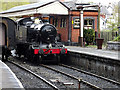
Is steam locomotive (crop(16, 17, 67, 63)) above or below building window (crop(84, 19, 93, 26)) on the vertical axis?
below

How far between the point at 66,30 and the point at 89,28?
2629mm

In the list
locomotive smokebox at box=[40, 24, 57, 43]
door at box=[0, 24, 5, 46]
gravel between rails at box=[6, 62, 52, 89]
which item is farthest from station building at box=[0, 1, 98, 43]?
gravel between rails at box=[6, 62, 52, 89]

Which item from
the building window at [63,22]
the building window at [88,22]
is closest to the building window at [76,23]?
the building window at [88,22]

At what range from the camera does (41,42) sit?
20250mm

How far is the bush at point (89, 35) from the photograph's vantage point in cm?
3222

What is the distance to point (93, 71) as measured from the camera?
16797 millimetres

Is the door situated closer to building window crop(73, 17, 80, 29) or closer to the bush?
the bush

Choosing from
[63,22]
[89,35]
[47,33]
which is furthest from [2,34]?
[63,22]

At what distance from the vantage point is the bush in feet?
106

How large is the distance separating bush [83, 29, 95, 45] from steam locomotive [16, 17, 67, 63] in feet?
36.0

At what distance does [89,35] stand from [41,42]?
42.0 feet

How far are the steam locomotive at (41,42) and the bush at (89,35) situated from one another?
36.0 ft

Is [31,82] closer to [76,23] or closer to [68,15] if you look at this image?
[76,23]

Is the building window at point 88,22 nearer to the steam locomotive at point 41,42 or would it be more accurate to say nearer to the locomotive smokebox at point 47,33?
the steam locomotive at point 41,42
